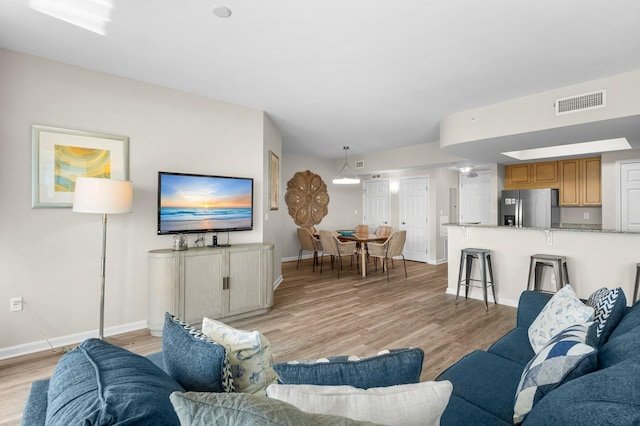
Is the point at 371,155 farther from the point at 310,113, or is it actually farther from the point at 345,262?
the point at 310,113

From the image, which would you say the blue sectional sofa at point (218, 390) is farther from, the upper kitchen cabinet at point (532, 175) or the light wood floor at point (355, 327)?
the upper kitchen cabinet at point (532, 175)

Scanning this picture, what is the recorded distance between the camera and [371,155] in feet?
24.1

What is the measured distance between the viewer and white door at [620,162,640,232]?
4512mm

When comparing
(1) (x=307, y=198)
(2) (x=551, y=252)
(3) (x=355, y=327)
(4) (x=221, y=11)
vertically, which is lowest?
(3) (x=355, y=327)

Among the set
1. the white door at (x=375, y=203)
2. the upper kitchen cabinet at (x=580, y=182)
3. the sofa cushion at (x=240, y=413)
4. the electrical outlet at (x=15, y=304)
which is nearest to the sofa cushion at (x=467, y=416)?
the sofa cushion at (x=240, y=413)

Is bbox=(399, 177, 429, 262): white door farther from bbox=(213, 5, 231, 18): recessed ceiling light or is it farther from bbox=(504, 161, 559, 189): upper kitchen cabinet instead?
bbox=(213, 5, 231, 18): recessed ceiling light

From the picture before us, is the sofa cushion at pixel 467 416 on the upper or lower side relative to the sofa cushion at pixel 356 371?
lower

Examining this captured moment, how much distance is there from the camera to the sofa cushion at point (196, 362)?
0.99 m

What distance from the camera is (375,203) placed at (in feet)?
27.2

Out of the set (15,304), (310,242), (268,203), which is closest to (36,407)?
(15,304)

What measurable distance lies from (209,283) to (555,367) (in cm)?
306

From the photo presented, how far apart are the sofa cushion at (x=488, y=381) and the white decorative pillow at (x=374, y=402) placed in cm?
74

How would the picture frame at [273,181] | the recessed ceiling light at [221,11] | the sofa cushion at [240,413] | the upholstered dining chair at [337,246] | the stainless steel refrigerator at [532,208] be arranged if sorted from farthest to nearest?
the upholstered dining chair at [337,246] < the stainless steel refrigerator at [532,208] < the picture frame at [273,181] < the recessed ceiling light at [221,11] < the sofa cushion at [240,413]

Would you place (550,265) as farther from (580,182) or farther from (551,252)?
(580,182)
